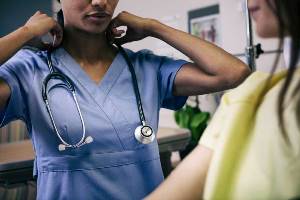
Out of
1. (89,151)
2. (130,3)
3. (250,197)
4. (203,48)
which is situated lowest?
(89,151)

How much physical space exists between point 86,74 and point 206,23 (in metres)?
1.59

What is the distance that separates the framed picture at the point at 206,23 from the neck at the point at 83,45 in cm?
141

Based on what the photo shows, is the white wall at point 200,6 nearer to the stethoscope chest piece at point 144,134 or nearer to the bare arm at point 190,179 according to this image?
the stethoscope chest piece at point 144,134

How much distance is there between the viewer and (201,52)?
100 centimetres

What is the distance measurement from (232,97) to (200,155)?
0.30 feet

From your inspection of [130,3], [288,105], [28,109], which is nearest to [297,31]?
[288,105]

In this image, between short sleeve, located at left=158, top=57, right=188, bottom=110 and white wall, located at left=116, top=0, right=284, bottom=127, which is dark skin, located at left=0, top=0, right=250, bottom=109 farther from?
white wall, located at left=116, top=0, right=284, bottom=127

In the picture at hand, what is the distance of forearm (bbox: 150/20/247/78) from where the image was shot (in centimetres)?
98

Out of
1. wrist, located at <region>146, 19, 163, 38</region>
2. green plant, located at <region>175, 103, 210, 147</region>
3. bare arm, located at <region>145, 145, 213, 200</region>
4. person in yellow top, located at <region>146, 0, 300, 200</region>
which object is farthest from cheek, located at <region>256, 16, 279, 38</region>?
green plant, located at <region>175, 103, 210, 147</region>

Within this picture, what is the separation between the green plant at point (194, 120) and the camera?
2184mm

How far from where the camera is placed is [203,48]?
1003mm

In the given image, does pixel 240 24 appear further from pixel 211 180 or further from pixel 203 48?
pixel 211 180

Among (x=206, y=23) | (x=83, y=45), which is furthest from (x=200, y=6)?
(x=83, y=45)

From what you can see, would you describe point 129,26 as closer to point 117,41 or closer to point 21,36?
point 117,41
